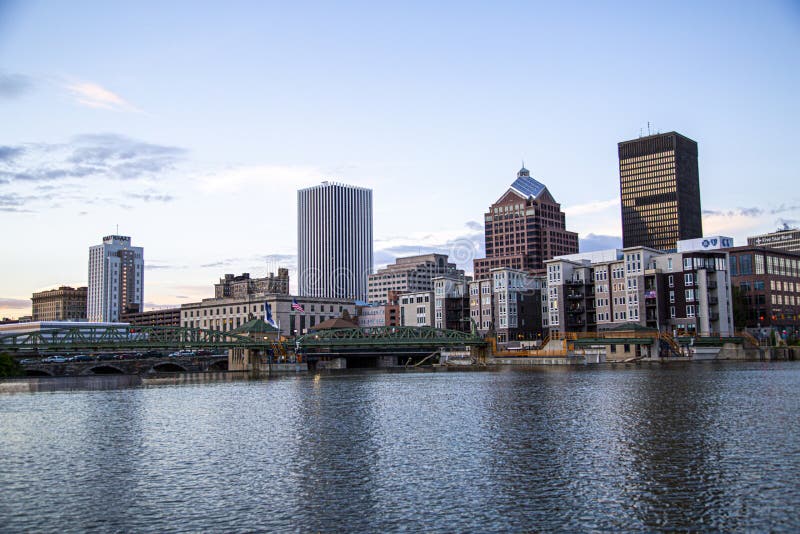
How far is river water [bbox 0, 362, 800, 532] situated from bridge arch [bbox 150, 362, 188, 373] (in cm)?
11889

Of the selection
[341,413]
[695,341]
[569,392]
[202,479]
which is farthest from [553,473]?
[695,341]

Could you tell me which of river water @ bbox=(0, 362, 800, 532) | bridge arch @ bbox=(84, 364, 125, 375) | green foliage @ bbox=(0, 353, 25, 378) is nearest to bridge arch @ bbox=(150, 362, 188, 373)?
bridge arch @ bbox=(84, 364, 125, 375)

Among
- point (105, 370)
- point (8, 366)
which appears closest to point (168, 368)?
point (105, 370)

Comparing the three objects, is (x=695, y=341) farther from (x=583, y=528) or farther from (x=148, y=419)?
(x=583, y=528)

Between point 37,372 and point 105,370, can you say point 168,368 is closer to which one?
point 105,370

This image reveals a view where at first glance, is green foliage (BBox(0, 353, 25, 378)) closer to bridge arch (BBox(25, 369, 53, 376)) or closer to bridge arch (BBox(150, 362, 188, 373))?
bridge arch (BBox(25, 369, 53, 376))

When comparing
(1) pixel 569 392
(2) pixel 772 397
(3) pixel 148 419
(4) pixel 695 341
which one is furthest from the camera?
(4) pixel 695 341

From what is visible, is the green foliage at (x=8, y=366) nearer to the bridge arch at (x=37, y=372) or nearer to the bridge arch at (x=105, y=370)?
the bridge arch at (x=37, y=372)

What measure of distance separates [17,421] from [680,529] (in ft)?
190

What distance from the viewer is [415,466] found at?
136 ft

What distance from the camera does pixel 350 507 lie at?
32.9m

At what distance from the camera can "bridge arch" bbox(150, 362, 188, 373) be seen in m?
192

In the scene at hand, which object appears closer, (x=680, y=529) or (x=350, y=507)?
(x=680, y=529)

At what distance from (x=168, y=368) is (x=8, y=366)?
50.0m
